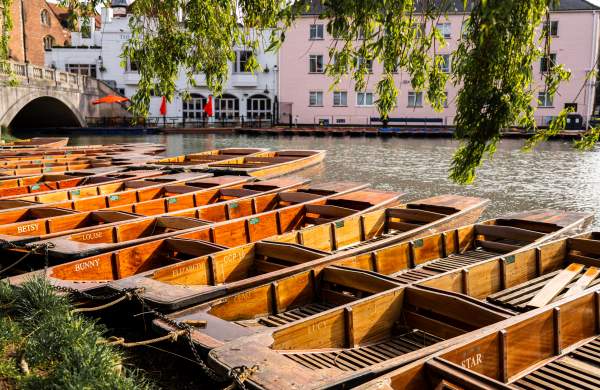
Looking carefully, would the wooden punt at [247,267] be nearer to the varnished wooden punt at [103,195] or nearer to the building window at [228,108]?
the varnished wooden punt at [103,195]

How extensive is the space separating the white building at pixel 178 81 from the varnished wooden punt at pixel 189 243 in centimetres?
3567

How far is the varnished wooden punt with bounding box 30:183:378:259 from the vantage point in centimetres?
661

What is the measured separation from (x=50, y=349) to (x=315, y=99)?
1615 inches

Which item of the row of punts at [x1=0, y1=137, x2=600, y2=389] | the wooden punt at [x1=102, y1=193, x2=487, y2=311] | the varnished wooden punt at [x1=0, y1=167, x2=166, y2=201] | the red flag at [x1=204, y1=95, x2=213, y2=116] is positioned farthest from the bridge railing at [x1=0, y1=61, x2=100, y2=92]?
the wooden punt at [x1=102, y1=193, x2=487, y2=311]

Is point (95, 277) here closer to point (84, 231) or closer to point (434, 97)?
point (84, 231)

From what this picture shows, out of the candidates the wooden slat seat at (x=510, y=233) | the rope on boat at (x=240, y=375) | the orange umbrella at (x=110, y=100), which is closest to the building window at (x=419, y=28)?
the rope on boat at (x=240, y=375)

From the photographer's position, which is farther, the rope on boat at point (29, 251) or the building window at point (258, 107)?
the building window at point (258, 107)

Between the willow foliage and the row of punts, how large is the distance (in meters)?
1.35

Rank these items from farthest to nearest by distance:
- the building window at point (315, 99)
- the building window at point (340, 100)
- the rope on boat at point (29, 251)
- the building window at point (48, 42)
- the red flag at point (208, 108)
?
the building window at point (48, 42) → the building window at point (315, 99) → the building window at point (340, 100) → the red flag at point (208, 108) → the rope on boat at point (29, 251)

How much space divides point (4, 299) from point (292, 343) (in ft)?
8.98

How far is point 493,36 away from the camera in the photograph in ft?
13.3

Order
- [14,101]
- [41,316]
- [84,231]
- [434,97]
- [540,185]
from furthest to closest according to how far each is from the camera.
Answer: [14,101], [540,185], [84,231], [434,97], [41,316]

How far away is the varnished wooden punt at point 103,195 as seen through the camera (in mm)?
9062

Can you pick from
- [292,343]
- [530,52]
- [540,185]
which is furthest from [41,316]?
[540,185]
